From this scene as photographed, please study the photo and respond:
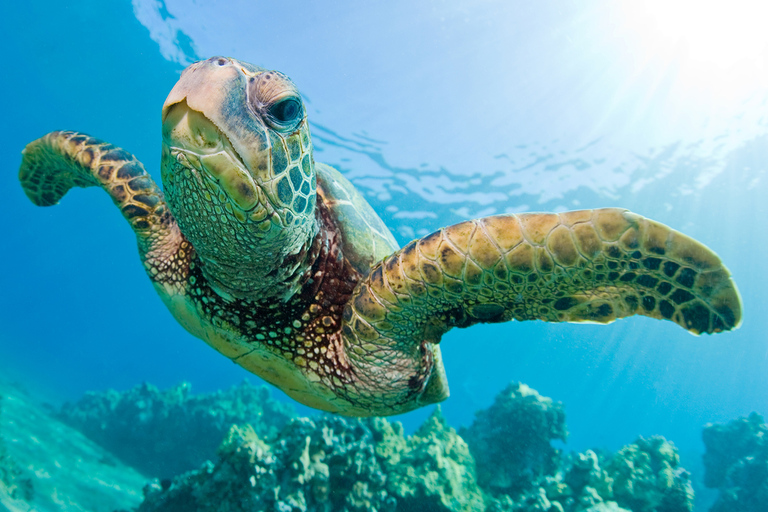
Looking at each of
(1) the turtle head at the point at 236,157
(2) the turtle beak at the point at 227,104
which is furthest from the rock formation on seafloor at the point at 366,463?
(2) the turtle beak at the point at 227,104

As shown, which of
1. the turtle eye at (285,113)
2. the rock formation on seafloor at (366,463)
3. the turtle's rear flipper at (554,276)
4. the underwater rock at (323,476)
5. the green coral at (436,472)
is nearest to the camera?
the turtle eye at (285,113)

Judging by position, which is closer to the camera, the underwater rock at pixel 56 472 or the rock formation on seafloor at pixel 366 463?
the rock formation on seafloor at pixel 366 463

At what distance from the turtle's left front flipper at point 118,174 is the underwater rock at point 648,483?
9.14 metres

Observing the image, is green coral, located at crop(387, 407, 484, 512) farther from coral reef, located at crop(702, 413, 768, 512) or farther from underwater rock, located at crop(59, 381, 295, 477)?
coral reef, located at crop(702, 413, 768, 512)

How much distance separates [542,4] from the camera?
1420cm

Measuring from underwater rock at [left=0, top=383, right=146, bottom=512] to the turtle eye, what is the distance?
7296mm

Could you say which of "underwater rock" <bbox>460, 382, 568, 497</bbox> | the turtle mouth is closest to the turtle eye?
the turtle mouth

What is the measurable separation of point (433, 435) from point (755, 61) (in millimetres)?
21375

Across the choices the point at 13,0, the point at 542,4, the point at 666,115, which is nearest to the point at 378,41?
the point at 542,4

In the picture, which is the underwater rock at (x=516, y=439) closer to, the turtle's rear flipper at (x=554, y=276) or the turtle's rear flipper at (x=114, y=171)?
the turtle's rear flipper at (x=554, y=276)

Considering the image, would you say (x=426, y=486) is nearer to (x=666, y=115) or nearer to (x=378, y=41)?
(x=378, y=41)

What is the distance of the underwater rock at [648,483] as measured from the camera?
280 inches

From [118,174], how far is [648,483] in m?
9.95

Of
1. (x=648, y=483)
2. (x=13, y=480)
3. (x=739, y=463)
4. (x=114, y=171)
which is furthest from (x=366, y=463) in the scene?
(x=739, y=463)
